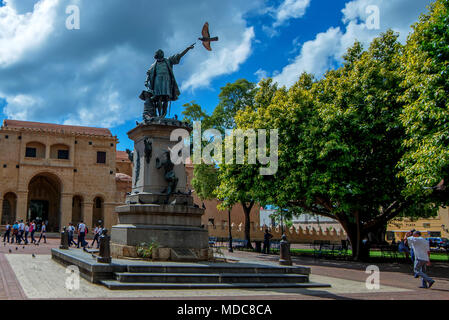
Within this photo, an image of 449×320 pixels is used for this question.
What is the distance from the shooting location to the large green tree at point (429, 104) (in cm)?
1323

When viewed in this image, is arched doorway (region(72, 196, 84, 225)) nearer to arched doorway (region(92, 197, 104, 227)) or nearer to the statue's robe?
arched doorway (region(92, 197, 104, 227))

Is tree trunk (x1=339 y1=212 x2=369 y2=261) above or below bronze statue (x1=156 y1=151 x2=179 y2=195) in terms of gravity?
below

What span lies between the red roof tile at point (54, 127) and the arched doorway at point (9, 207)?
7490 millimetres

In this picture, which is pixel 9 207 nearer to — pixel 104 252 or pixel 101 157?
pixel 101 157

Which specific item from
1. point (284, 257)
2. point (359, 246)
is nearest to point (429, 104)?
point (284, 257)

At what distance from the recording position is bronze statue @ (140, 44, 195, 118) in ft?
45.1

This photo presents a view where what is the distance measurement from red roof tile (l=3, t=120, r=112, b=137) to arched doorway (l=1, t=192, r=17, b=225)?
749 cm

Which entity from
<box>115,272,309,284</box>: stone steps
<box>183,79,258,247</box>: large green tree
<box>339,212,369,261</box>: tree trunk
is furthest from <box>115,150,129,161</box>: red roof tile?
<box>115,272,309,284</box>: stone steps

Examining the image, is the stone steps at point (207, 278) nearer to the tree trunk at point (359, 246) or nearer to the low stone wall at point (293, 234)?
the tree trunk at point (359, 246)

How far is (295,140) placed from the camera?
2070 centimetres

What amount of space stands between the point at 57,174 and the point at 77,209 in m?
5.14

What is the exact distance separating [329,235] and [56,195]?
31405mm
